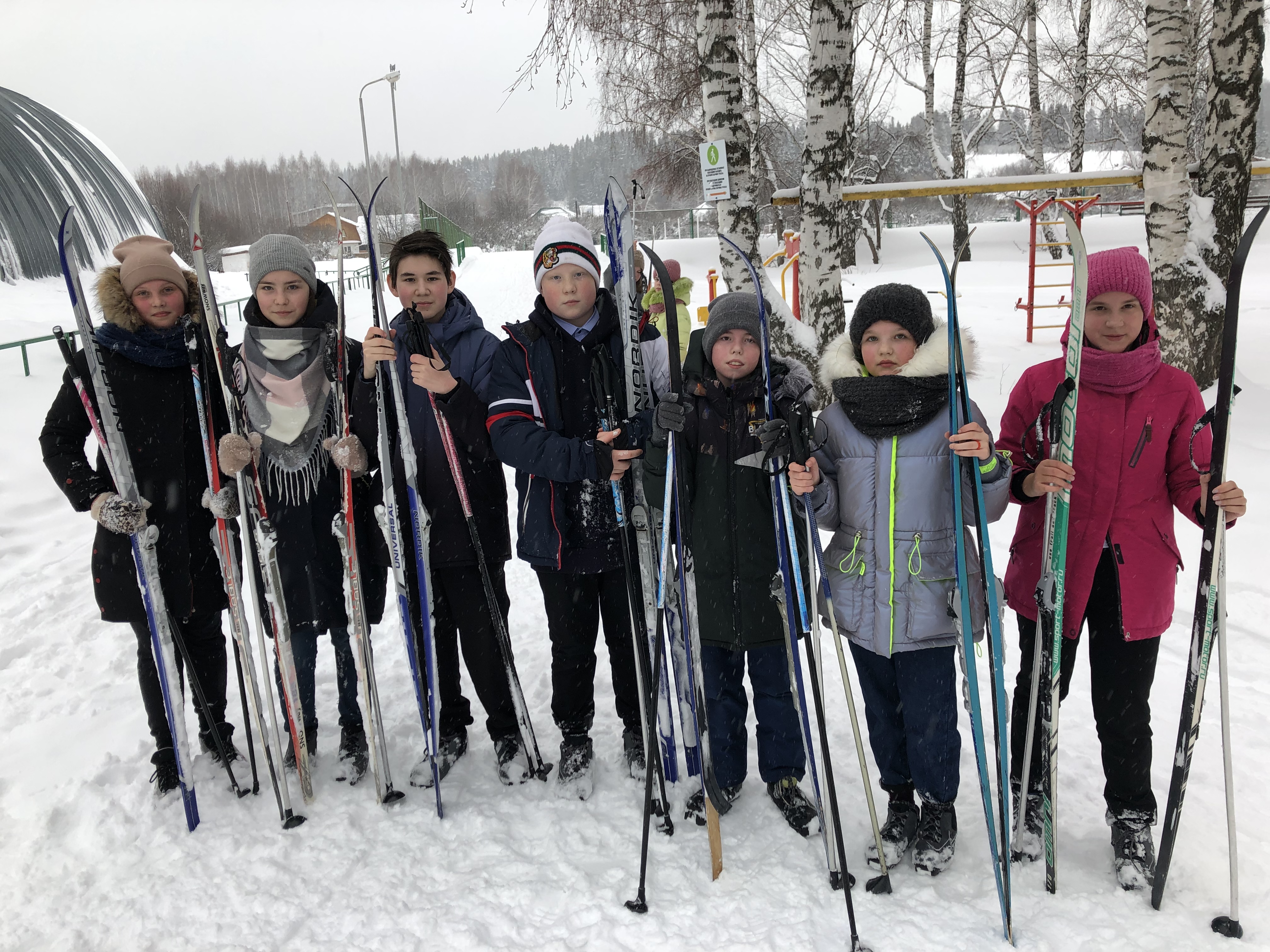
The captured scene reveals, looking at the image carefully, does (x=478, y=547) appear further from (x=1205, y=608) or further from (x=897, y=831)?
(x=1205, y=608)

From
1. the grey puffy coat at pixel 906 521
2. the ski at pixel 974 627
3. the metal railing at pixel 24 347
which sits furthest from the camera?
the metal railing at pixel 24 347

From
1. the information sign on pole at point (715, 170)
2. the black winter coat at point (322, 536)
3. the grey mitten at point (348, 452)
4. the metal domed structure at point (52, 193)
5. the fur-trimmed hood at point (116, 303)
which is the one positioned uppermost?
the metal domed structure at point (52, 193)

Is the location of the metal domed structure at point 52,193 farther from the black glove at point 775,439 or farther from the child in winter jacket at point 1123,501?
the child in winter jacket at point 1123,501

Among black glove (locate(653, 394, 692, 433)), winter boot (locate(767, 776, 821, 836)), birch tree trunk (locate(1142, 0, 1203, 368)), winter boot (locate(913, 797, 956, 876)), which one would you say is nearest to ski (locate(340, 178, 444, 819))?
black glove (locate(653, 394, 692, 433))

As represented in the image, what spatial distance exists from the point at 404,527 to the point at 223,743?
104 cm

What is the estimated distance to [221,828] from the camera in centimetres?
244

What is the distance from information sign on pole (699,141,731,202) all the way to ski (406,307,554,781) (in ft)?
11.5

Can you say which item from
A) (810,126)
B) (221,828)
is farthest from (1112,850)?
(810,126)

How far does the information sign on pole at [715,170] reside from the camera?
533 centimetres

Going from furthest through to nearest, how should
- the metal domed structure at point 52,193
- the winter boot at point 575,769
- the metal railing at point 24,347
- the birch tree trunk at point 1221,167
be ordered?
1. the metal domed structure at point 52,193
2. the metal railing at point 24,347
3. the birch tree trunk at point 1221,167
4. the winter boot at point 575,769

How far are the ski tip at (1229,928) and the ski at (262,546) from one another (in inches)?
101

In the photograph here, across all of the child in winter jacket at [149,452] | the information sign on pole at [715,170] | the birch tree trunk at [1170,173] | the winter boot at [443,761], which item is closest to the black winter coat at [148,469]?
the child in winter jacket at [149,452]

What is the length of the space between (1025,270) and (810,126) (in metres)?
14.6

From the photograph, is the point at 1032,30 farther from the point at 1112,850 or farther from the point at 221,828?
the point at 221,828
